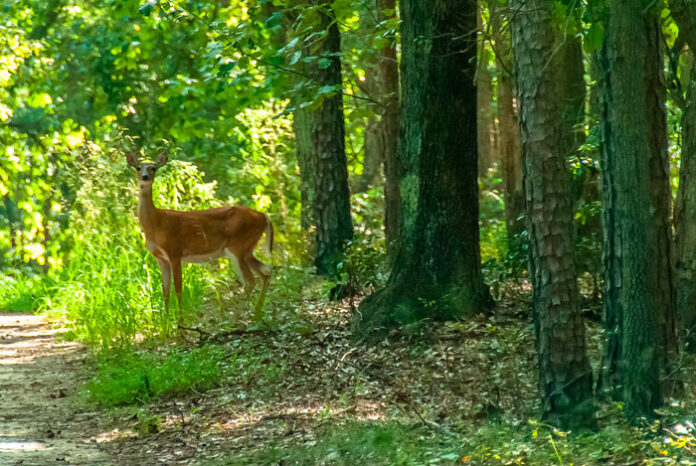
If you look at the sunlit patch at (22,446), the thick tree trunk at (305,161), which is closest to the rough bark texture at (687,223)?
the sunlit patch at (22,446)

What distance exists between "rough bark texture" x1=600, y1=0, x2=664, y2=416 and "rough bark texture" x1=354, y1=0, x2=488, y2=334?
151 inches

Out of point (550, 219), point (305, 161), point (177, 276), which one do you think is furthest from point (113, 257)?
point (550, 219)

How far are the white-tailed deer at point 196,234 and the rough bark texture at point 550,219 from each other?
6.34 meters

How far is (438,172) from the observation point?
34.3 feet

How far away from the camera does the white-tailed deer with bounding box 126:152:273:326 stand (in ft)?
43.0

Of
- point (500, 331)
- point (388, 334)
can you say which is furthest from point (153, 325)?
point (500, 331)

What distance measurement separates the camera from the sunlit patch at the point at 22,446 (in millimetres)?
7965

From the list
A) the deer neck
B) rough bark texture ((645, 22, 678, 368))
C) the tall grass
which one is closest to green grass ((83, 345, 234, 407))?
the tall grass

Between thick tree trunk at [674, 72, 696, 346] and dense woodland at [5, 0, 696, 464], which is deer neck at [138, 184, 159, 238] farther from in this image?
thick tree trunk at [674, 72, 696, 346]

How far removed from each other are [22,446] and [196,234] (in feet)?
18.6

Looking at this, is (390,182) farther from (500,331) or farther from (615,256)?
(615,256)

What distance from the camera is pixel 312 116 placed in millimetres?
14398

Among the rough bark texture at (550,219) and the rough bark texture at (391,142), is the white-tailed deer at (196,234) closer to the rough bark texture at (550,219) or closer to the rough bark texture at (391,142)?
the rough bark texture at (391,142)

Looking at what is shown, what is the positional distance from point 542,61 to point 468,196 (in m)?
3.99
